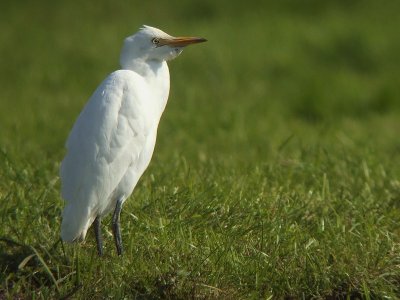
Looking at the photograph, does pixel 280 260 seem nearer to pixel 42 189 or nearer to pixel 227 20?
pixel 42 189

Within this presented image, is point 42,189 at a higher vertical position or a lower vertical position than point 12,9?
higher

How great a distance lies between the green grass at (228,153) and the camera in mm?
4148

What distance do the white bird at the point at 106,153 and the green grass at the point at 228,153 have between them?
180 millimetres

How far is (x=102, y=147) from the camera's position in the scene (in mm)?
4266

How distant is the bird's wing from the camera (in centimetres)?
422

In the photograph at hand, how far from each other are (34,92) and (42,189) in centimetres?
462


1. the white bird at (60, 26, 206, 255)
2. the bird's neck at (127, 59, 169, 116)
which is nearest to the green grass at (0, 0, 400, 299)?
the white bird at (60, 26, 206, 255)

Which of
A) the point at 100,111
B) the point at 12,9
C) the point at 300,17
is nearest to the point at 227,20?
the point at 300,17

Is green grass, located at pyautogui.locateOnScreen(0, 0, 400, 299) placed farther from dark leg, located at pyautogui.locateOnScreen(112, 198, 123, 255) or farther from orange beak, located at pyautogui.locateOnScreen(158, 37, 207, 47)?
orange beak, located at pyautogui.locateOnScreen(158, 37, 207, 47)

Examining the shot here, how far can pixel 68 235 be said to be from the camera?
4.12 meters

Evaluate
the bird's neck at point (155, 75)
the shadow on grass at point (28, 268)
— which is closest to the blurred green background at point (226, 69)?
the bird's neck at point (155, 75)

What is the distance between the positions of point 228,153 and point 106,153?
10.0 ft

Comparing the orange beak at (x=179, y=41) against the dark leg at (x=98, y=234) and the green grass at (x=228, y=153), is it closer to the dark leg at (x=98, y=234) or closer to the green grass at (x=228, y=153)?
the green grass at (x=228, y=153)

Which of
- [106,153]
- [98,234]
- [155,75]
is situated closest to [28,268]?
[98,234]
